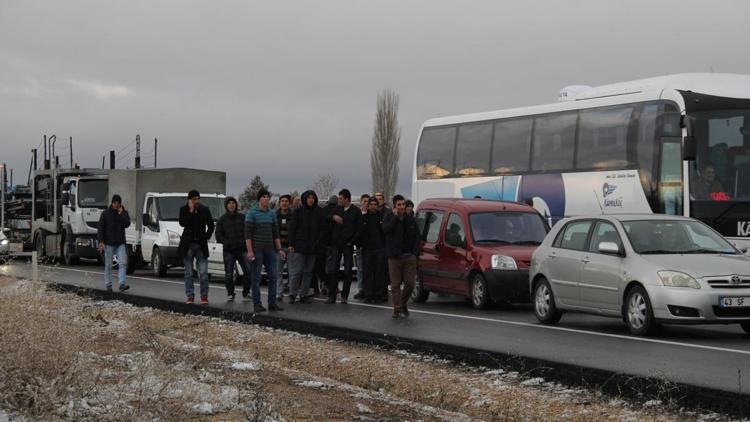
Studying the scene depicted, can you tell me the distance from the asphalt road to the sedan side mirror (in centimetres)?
105

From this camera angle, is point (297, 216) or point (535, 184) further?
point (535, 184)

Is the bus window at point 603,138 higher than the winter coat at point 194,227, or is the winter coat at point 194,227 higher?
the bus window at point 603,138

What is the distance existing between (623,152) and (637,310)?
9.22 metres

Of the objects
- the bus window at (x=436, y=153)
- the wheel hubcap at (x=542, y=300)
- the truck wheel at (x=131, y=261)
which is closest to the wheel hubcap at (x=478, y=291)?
the wheel hubcap at (x=542, y=300)

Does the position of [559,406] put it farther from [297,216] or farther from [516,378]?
[297,216]

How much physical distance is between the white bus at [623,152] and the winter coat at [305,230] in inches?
252

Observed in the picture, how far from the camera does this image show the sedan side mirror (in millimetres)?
15133

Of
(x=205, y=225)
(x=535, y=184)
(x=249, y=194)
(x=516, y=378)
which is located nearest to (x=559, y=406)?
(x=516, y=378)

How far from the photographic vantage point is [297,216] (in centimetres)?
2047

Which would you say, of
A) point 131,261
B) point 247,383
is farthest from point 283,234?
point 131,261

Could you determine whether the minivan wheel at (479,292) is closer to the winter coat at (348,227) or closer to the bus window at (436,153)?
the winter coat at (348,227)

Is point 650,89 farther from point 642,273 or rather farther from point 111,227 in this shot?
point 111,227

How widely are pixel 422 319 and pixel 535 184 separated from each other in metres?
9.05

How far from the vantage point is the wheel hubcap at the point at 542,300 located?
55.3 feet
